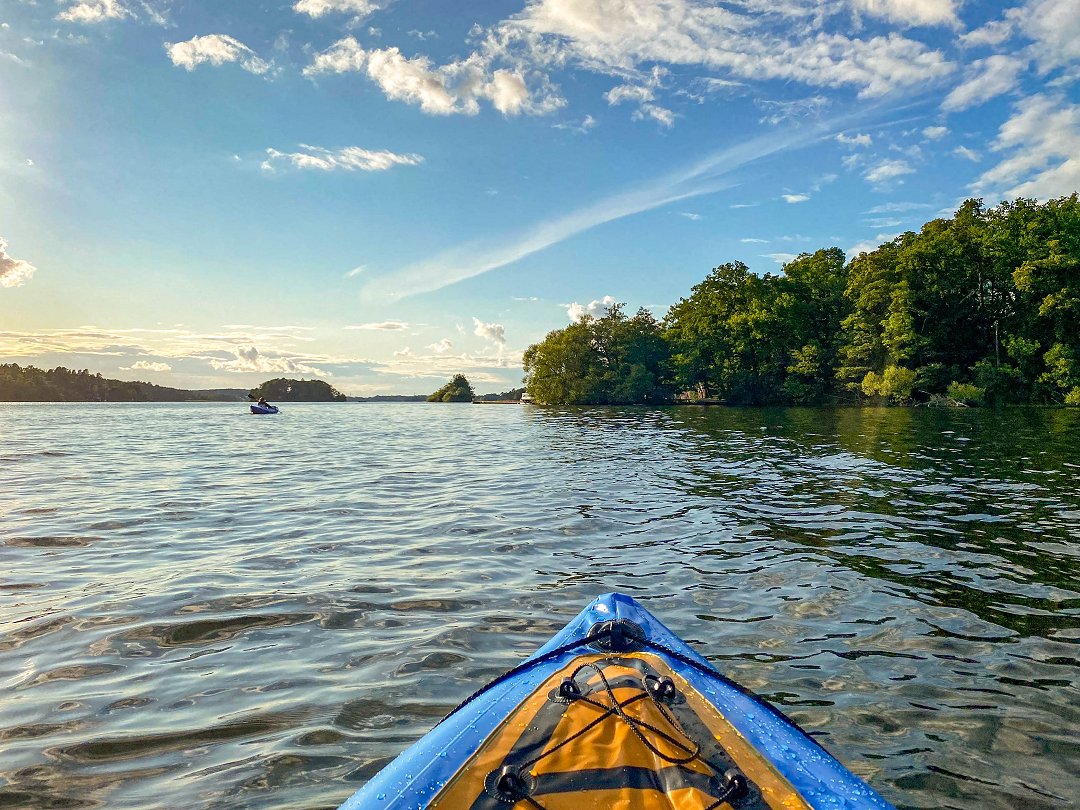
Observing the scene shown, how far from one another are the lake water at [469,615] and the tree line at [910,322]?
46599 millimetres

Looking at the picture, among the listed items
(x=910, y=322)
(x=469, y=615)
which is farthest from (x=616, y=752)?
(x=910, y=322)

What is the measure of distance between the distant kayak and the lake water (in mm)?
1119

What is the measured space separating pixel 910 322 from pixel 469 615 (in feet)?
200

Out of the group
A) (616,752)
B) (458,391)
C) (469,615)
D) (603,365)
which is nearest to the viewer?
(616,752)

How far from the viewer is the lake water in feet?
12.9

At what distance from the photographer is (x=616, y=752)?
2.80 metres

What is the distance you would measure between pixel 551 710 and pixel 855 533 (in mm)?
8283

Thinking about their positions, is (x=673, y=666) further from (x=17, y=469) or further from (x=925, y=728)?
(x=17, y=469)

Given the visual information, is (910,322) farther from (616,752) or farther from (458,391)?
(458,391)

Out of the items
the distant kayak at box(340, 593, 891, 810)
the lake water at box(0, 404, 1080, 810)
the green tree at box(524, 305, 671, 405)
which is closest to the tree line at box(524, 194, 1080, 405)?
the green tree at box(524, 305, 671, 405)

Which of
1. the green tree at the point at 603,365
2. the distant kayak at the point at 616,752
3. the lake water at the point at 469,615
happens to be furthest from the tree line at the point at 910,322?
the distant kayak at the point at 616,752

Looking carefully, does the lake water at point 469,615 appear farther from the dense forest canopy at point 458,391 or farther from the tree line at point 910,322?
the dense forest canopy at point 458,391

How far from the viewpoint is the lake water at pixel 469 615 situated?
393cm

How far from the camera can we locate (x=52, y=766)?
387 centimetres
